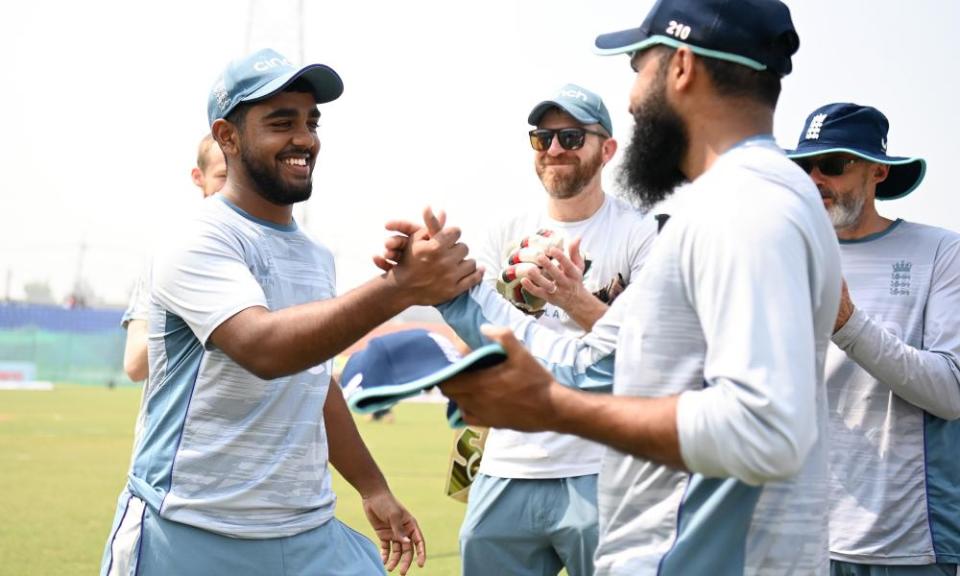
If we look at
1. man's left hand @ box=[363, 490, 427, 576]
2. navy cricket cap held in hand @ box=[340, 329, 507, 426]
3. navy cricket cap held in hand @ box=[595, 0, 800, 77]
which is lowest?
man's left hand @ box=[363, 490, 427, 576]

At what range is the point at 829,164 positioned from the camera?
494 cm

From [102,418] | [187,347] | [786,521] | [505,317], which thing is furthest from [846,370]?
[102,418]

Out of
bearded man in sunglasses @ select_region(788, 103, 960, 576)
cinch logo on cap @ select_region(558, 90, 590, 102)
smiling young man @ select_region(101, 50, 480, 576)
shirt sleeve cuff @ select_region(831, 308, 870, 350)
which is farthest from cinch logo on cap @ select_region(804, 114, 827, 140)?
smiling young man @ select_region(101, 50, 480, 576)

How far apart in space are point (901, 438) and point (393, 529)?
6.45ft

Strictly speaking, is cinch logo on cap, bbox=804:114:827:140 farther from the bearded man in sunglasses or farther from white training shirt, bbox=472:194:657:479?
white training shirt, bbox=472:194:657:479

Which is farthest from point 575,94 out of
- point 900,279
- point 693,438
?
point 693,438

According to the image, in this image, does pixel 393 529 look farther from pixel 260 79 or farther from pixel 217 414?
pixel 260 79

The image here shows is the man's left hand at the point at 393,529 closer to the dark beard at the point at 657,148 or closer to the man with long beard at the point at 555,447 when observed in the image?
the man with long beard at the point at 555,447

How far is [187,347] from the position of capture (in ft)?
13.1

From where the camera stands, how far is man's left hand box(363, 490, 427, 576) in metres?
4.69

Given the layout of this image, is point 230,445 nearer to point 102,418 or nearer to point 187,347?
point 187,347

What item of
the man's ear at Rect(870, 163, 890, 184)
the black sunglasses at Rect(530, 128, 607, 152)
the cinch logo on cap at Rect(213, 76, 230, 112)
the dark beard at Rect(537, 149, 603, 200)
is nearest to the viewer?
the cinch logo on cap at Rect(213, 76, 230, 112)

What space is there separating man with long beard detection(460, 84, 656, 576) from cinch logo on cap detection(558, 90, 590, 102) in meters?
0.05

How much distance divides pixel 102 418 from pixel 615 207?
772 inches
